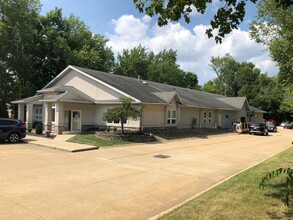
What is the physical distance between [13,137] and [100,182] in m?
12.8

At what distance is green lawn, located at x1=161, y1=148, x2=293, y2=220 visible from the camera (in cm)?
626

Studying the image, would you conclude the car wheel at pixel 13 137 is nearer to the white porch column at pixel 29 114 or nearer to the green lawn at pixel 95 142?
the green lawn at pixel 95 142

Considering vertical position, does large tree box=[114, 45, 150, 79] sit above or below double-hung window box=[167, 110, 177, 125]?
above

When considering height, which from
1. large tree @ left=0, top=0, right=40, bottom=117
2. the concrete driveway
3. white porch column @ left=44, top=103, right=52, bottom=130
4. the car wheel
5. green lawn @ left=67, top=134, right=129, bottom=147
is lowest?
the concrete driveway

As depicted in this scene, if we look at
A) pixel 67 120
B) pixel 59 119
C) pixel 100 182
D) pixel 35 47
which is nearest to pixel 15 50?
pixel 35 47

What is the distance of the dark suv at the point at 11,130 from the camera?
19.3m

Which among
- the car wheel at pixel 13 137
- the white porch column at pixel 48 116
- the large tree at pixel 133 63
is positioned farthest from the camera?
the large tree at pixel 133 63

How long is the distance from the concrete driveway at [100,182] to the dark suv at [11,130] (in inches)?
176

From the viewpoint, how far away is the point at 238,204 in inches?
277

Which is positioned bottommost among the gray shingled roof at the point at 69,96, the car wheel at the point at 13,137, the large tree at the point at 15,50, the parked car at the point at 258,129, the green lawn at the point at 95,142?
the green lawn at the point at 95,142

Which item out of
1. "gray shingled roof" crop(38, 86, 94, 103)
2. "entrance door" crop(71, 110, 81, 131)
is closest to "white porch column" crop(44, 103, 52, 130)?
"gray shingled roof" crop(38, 86, 94, 103)

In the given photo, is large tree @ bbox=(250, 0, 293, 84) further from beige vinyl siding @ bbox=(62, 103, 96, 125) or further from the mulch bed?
beige vinyl siding @ bbox=(62, 103, 96, 125)

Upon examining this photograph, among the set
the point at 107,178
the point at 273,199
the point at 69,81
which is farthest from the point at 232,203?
the point at 69,81

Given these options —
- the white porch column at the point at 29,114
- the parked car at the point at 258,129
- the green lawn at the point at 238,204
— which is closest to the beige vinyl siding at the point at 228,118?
the parked car at the point at 258,129
